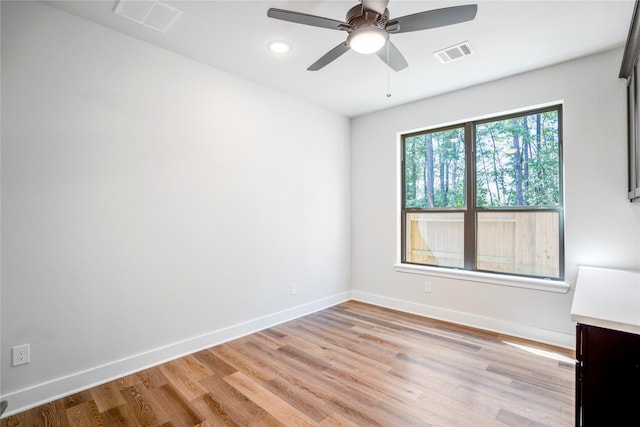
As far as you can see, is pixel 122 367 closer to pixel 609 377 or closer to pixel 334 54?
pixel 334 54

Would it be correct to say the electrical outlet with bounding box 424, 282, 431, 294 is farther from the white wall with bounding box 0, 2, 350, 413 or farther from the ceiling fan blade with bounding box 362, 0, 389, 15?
the ceiling fan blade with bounding box 362, 0, 389, 15

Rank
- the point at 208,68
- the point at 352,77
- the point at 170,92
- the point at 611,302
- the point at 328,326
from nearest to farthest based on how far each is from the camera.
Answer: the point at 611,302, the point at 170,92, the point at 208,68, the point at 352,77, the point at 328,326

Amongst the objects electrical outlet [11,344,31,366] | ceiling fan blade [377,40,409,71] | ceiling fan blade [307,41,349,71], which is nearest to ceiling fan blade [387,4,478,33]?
ceiling fan blade [377,40,409,71]

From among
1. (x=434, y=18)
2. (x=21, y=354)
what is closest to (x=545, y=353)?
(x=434, y=18)

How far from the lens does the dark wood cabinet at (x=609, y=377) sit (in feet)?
4.06

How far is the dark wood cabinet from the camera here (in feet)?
4.06

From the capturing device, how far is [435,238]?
404 cm

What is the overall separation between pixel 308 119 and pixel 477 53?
6.56 feet

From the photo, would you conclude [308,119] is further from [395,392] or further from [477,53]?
[395,392]

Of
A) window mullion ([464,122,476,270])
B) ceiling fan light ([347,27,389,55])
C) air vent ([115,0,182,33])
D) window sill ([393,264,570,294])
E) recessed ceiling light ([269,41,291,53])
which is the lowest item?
window sill ([393,264,570,294])

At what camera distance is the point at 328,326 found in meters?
3.58

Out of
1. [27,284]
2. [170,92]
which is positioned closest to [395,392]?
[27,284]

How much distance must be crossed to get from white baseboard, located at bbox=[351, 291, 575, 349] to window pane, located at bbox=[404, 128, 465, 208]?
127 cm

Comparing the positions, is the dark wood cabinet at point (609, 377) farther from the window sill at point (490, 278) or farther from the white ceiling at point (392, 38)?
the white ceiling at point (392, 38)
